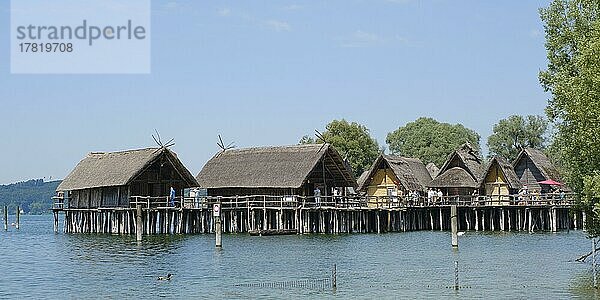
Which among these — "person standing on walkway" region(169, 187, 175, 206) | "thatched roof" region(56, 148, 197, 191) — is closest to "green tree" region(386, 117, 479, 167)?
"thatched roof" region(56, 148, 197, 191)

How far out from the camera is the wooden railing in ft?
181

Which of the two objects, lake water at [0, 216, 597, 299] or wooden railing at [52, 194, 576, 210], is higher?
wooden railing at [52, 194, 576, 210]

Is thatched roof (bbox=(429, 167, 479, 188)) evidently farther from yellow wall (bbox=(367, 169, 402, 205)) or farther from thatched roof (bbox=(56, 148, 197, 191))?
thatched roof (bbox=(56, 148, 197, 191))

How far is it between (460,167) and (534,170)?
5828 millimetres

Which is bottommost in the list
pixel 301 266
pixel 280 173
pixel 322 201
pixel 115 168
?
pixel 301 266

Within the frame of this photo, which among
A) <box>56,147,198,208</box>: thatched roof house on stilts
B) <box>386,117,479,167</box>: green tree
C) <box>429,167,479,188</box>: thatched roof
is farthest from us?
<box>386,117,479,167</box>: green tree

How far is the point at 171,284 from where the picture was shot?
1250 inches

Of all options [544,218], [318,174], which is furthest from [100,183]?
[544,218]

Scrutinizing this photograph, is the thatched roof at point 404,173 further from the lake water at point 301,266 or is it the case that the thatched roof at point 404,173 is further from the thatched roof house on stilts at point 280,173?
the lake water at point 301,266

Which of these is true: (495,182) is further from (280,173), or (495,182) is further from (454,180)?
(280,173)

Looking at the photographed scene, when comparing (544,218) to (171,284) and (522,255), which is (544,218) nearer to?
(522,255)

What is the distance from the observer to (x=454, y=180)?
66.4m

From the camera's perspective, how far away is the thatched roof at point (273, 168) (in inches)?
2271

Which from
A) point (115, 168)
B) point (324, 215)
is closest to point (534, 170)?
point (324, 215)
